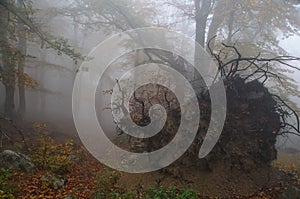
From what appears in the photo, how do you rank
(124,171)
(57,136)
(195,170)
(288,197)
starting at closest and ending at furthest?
1. (288,197)
2. (195,170)
3. (124,171)
4. (57,136)

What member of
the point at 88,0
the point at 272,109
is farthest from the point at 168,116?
the point at 88,0

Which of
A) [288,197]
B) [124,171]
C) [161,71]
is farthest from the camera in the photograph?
[161,71]

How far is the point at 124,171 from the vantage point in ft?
25.7

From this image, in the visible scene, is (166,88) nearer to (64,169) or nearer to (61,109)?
(64,169)

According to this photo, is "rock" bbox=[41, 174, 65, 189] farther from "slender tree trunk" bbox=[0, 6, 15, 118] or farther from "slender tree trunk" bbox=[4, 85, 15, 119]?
"slender tree trunk" bbox=[4, 85, 15, 119]

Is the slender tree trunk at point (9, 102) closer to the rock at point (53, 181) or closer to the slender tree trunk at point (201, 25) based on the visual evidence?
the rock at point (53, 181)

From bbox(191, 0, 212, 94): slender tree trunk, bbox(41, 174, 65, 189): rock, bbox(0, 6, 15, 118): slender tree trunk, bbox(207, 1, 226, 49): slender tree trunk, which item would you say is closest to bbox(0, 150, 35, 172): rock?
bbox(41, 174, 65, 189): rock

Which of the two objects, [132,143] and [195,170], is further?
[132,143]

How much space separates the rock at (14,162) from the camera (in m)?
7.78

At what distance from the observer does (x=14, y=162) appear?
7895mm

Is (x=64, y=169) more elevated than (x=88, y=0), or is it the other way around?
(x=88, y=0)

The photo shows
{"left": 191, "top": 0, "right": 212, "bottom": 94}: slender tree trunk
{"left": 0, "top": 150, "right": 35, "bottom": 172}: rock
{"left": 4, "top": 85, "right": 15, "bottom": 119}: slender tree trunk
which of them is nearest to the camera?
{"left": 0, "top": 150, "right": 35, "bottom": 172}: rock

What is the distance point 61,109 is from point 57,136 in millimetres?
17441

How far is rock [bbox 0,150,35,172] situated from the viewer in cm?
778
